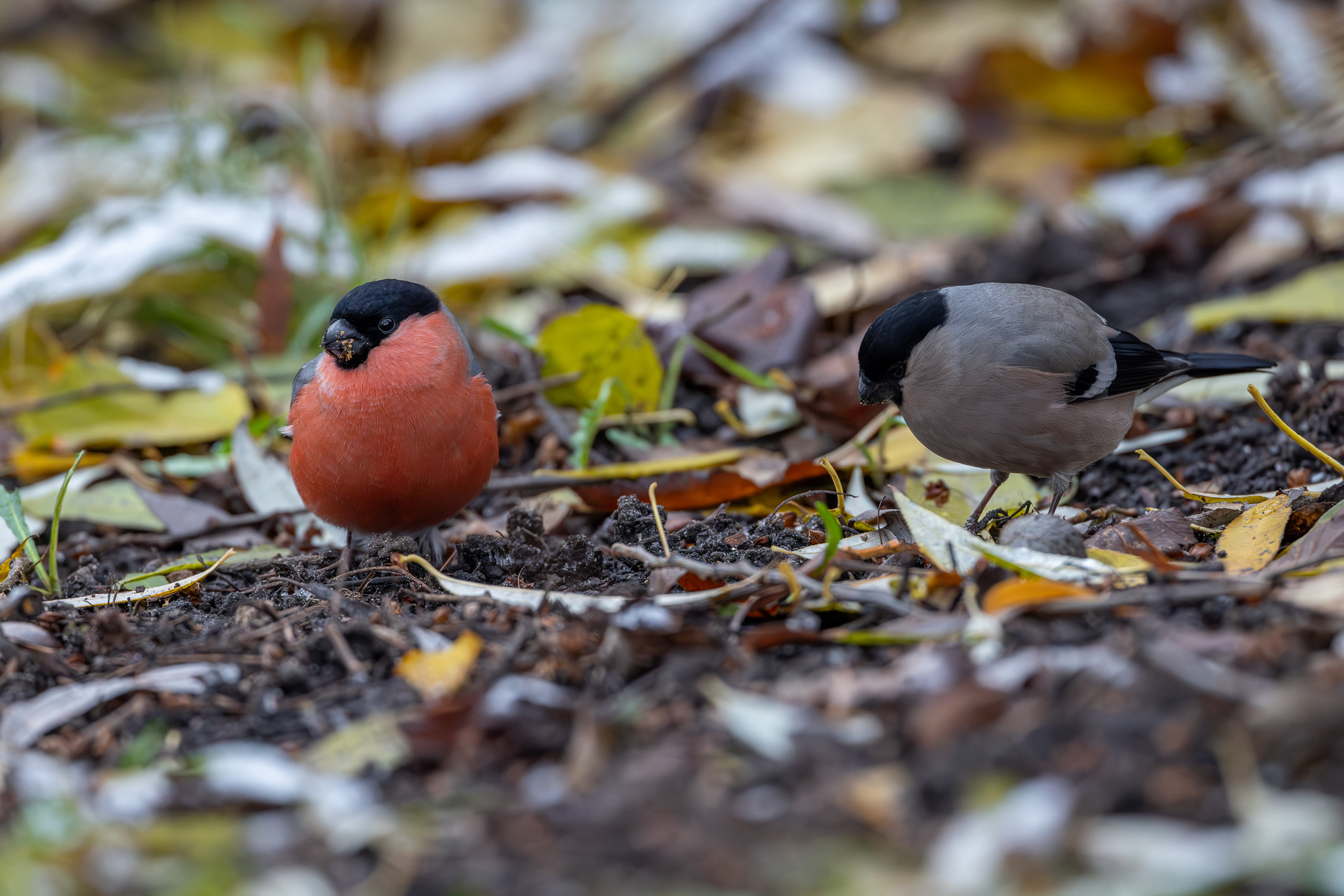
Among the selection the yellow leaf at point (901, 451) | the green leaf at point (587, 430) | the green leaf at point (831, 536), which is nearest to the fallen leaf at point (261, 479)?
the green leaf at point (587, 430)

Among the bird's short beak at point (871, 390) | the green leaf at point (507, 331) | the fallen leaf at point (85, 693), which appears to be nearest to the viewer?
the fallen leaf at point (85, 693)

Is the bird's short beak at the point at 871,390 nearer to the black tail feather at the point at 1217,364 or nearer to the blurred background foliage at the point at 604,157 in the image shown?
the black tail feather at the point at 1217,364

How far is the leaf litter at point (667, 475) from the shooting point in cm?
170

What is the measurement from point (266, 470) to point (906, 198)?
144 inches

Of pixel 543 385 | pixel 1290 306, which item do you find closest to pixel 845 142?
pixel 1290 306

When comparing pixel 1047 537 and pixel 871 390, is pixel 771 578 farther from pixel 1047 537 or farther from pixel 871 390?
pixel 871 390

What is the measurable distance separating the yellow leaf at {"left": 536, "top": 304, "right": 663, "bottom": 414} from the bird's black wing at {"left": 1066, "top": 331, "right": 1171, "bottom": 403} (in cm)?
131

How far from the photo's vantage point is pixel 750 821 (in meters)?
1.67

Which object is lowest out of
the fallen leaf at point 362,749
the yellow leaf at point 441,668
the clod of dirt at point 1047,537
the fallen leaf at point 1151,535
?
the fallen leaf at point 1151,535

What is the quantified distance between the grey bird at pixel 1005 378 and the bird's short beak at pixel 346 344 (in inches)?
49.5

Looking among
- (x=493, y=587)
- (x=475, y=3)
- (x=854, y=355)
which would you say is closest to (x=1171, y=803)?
(x=493, y=587)

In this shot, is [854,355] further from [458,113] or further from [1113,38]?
[458,113]

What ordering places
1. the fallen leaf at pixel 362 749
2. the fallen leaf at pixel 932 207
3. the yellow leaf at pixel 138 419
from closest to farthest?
the fallen leaf at pixel 362 749
the yellow leaf at pixel 138 419
the fallen leaf at pixel 932 207

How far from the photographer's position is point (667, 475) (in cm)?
351
